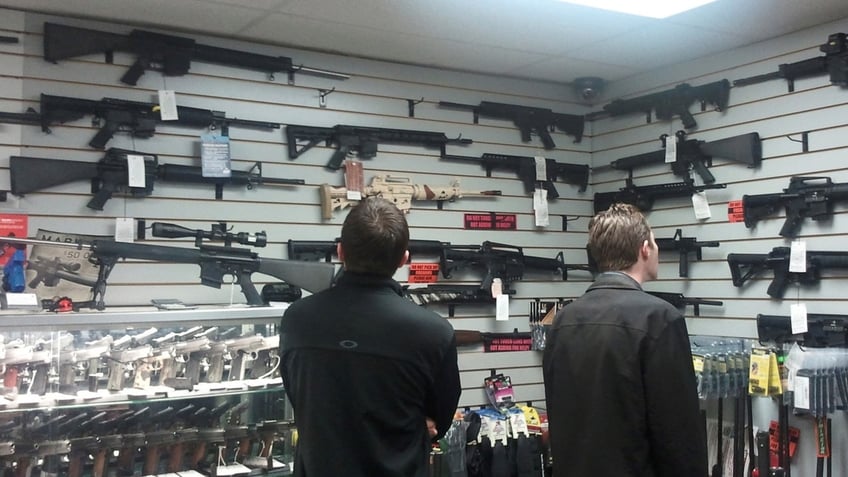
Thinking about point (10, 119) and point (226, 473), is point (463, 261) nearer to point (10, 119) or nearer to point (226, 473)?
point (226, 473)

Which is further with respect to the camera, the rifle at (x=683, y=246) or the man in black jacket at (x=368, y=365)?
the rifle at (x=683, y=246)

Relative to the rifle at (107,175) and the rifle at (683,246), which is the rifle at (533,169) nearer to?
the rifle at (683,246)

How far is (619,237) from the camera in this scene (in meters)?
2.60

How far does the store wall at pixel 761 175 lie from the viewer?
4.36 metres

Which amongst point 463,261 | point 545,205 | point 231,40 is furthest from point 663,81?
point 231,40

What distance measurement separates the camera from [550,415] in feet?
8.88

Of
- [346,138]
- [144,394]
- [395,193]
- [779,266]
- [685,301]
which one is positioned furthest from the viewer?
[685,301]

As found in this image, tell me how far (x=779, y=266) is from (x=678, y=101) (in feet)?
4.67

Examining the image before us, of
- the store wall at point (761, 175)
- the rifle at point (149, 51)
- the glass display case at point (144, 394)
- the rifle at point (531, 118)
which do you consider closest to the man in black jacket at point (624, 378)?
the glass display case at point (144, 394)

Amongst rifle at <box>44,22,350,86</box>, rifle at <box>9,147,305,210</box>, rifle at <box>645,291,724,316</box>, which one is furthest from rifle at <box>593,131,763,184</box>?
rifle at <box>9,147,305,210</box>

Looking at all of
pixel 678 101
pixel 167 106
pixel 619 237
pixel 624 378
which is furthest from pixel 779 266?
pixel 167 106

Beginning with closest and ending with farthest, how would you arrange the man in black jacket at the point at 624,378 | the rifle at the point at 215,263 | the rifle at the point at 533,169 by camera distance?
the man in black jacket at the point at 624,378, the rifle at the point at 215,263, the rifle at the point at 533,169

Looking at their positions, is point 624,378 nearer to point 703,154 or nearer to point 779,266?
point 779,266

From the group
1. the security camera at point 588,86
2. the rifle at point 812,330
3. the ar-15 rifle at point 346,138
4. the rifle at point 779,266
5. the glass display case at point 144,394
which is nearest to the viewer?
the glass display case at point 144,394
